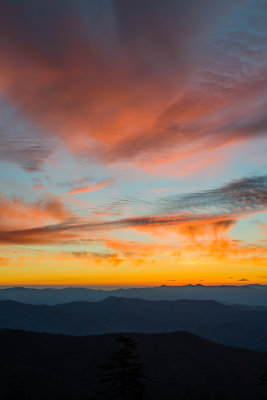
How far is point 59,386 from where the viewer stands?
197 m

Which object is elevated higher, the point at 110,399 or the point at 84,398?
the point at 110,399

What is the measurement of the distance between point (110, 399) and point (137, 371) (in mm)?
6895

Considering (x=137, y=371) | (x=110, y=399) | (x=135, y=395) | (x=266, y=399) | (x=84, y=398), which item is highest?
(x=137, y=371)

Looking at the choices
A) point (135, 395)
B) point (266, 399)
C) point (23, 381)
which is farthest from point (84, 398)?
point (135, 395)

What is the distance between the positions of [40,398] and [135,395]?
572 ft

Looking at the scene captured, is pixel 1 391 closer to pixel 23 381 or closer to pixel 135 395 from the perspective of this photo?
pixel 23 381

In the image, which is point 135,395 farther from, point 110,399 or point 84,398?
point 84,398

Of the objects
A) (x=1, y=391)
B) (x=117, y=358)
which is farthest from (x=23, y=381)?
(x=117, y=358)

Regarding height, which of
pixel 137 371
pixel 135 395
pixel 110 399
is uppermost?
pixel 137 371

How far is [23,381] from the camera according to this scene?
19188 cm

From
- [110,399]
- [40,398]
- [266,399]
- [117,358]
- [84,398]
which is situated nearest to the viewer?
[117,358]

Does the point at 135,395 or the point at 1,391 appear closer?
the point at 135,395

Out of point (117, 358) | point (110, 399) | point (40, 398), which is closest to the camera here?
point (117, 358)

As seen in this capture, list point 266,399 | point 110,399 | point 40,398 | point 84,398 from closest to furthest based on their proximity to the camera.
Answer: point 110,399 < point 266,399 < point 40,398 < point 84,398
